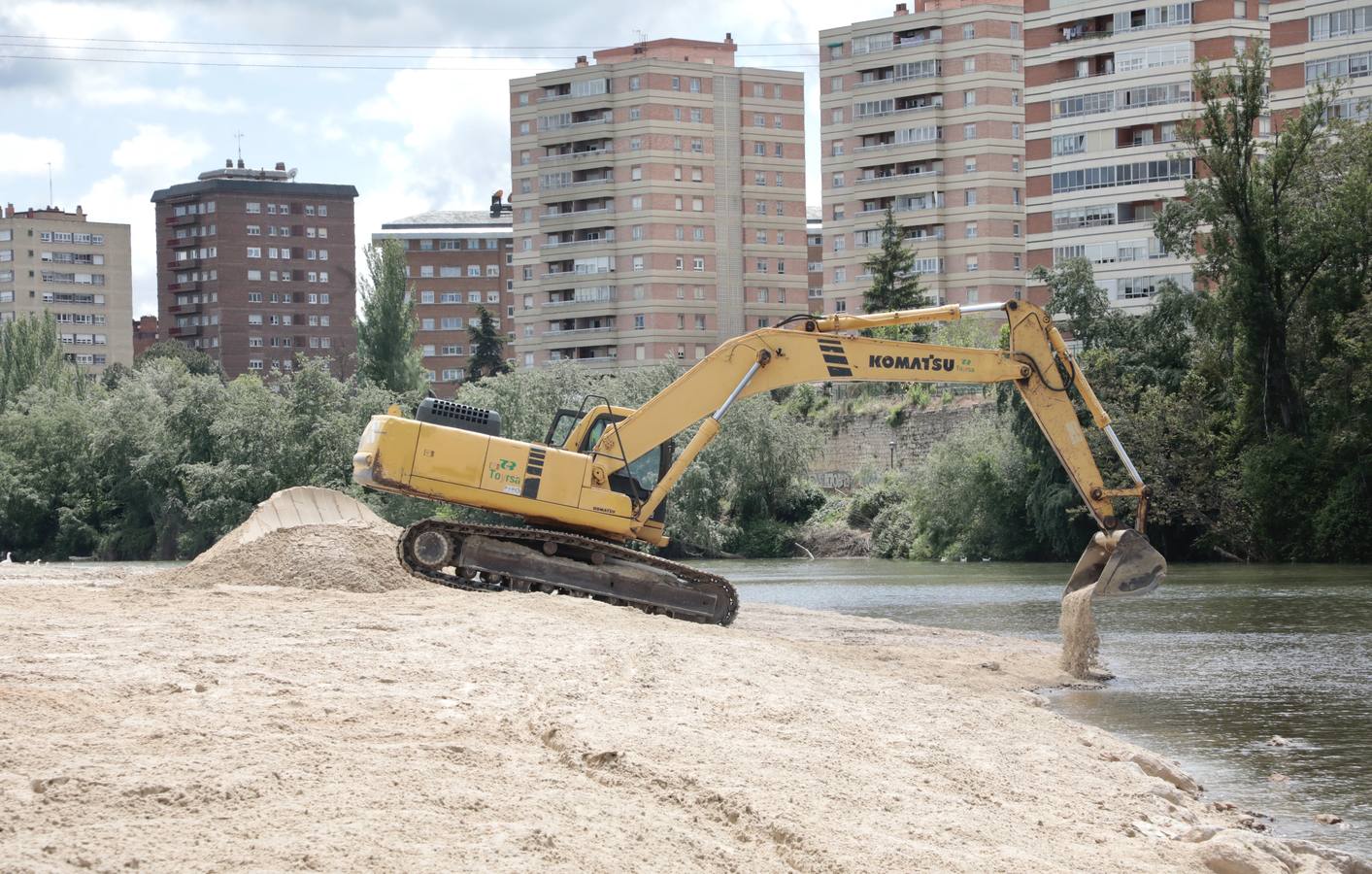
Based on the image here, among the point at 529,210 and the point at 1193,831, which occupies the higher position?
the point at 529,210

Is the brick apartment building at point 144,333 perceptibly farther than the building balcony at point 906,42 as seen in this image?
Yes

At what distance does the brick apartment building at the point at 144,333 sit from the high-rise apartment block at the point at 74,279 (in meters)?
10.1

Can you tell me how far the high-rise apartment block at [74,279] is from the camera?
6112 inches

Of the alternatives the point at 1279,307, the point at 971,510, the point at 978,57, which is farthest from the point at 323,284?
the point at 1279,307

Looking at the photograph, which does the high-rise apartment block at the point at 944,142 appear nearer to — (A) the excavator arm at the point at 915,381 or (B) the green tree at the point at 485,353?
(B) the green tree at the point at 485,353

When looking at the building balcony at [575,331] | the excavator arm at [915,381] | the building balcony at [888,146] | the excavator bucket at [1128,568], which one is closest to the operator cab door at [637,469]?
the excavator arm at [915,381]

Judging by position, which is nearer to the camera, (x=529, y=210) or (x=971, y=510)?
(x=971, y=510)

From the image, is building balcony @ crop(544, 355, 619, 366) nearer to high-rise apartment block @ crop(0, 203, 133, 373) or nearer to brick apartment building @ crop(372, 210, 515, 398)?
brick apartment building @ crop(372, 210, 515, 398)

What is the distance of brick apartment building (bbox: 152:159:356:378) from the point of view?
153 m

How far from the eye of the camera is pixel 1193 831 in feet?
34.1

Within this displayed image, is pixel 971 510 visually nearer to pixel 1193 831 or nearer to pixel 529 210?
pixel 1193 831

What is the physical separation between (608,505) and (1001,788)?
12510mm

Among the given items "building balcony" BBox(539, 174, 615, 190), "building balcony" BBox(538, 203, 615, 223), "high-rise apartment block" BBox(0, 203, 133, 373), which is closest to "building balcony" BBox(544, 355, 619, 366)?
"building balcony" BBox(538, 203, 615, 223)

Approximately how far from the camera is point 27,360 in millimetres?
98812
